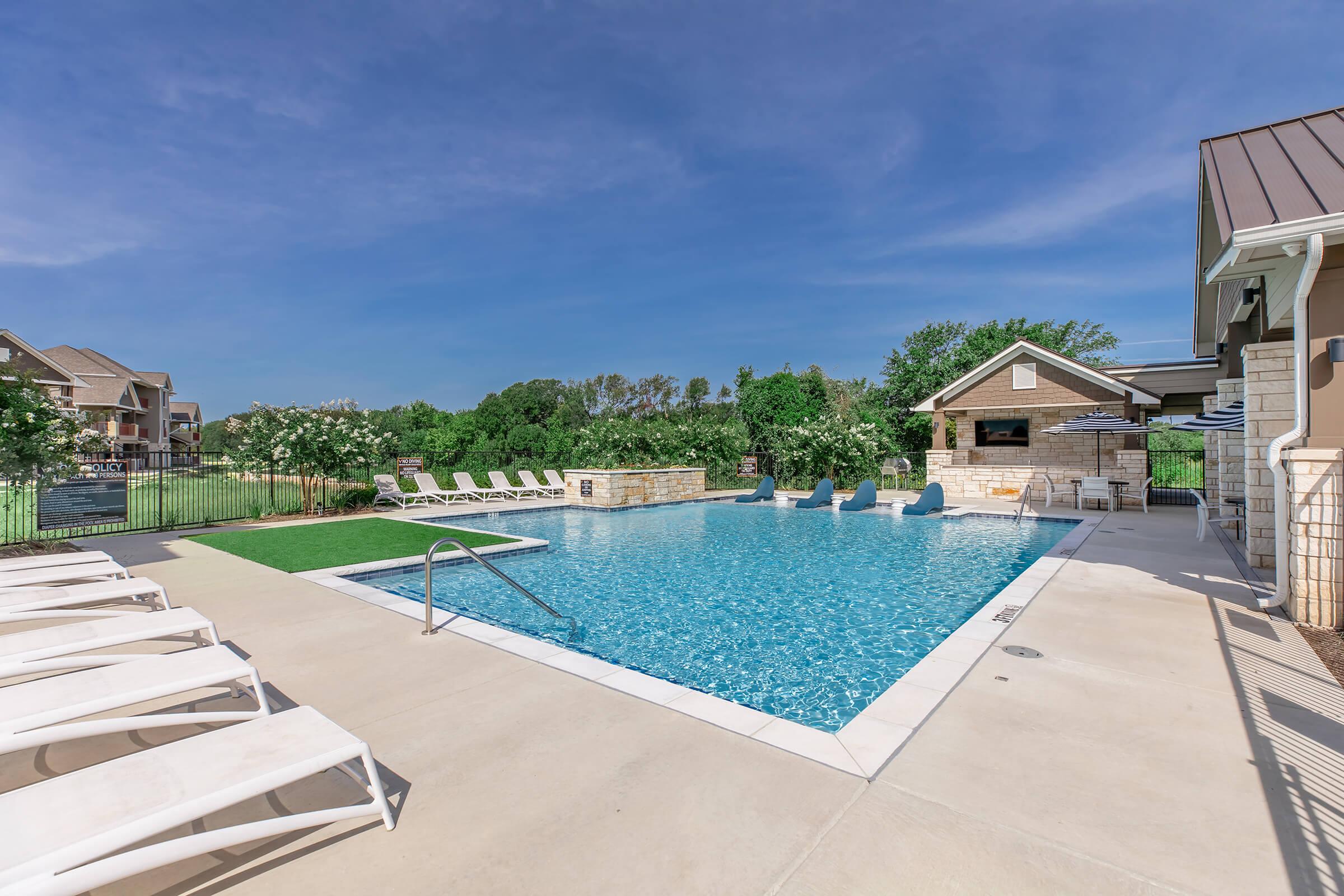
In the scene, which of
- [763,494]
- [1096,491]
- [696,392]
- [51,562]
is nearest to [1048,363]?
[1096,491]

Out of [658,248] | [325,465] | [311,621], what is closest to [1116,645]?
[311,621]

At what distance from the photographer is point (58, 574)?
5523mm

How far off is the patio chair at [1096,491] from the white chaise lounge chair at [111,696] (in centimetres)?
1663

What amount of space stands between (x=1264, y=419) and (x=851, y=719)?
22.1ft

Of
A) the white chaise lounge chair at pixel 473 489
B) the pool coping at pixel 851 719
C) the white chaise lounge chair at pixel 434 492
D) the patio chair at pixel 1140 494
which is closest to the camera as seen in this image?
the pool coping at pixel 851 719

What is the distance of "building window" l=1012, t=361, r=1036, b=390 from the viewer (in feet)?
60.1

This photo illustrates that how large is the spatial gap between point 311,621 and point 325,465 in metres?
10.2

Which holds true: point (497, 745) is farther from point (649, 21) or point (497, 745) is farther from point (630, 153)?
point (630, 153)

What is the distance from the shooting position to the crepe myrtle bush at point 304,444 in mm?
13727

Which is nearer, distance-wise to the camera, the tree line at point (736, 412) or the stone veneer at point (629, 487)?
the stone veneer at point (629, 487)

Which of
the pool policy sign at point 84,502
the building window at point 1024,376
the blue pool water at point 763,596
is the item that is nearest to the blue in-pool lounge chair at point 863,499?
the blue pool water at point 763,596

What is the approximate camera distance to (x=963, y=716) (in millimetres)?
3463

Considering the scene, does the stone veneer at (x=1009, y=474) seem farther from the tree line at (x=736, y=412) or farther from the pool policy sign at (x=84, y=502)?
the pool policy sign at (x=84, y=502)

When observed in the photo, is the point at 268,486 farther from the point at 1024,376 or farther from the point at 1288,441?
the point at 1024,376
